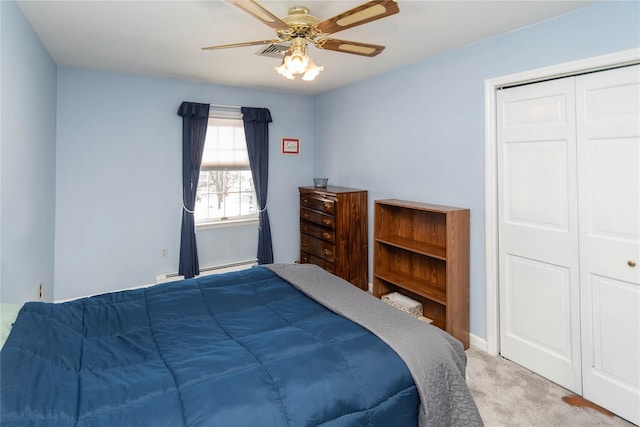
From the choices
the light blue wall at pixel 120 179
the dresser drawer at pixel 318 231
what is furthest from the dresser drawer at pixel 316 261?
the light blue wall at pixel 120 179

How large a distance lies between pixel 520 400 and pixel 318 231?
260cm

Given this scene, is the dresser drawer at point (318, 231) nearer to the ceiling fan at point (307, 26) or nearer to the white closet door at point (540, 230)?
the white closet door at point (540, 230)

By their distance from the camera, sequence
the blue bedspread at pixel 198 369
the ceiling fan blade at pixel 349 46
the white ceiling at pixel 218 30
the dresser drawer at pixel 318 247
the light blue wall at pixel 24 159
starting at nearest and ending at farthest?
1. the blue bedspread at pixel 198 369
2. the light blue wall at pixel 24 159
3. the ceiling fan blade at pixel 349 46
4. the white ceiling at pixel 218 30
5. the dresser drawer at pixel 318 247

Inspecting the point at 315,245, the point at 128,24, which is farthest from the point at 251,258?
the point at 128,24

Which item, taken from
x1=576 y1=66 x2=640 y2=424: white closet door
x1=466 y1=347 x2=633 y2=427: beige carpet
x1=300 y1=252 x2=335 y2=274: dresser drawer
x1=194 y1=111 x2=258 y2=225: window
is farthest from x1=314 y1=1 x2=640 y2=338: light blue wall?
x1=194 y1=111 x2=258 y2=225: window

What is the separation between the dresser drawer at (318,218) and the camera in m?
4.02

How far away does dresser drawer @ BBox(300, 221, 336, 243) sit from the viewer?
4.03 m

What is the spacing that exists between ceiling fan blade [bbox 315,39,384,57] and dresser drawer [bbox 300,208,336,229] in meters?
2.03

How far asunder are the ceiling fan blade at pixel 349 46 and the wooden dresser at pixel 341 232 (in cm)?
184

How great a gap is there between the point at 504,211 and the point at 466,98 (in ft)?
3.29

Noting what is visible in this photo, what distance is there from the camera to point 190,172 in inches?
164


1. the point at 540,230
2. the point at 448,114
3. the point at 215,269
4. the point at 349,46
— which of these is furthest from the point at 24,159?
the point at 540,230

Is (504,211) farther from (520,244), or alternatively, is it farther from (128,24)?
(128,24)

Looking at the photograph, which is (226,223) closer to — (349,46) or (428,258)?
(428,258)
